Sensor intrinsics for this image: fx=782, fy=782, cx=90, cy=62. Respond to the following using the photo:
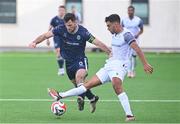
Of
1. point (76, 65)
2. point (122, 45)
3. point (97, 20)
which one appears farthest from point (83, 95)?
point (97, 20)

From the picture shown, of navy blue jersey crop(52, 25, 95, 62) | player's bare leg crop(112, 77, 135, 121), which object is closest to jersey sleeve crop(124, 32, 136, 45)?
player's bare leg crop(112, 77, 135, 121)

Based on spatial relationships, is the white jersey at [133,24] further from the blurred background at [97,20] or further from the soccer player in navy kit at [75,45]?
the blurred background at [97,20]

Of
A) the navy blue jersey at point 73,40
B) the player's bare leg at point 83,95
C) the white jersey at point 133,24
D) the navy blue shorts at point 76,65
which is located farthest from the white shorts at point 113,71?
the white jersey at point 133,24

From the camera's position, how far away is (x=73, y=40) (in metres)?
16.1

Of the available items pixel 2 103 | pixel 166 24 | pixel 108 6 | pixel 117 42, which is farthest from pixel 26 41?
pixel 117 42

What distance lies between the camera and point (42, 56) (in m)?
37.6

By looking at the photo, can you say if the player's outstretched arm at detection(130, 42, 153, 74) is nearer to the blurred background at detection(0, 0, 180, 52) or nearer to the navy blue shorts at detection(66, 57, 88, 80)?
the navy blue shorts at detection(66, 57, 88, 80)

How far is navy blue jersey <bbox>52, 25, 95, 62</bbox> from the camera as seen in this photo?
52.2ft

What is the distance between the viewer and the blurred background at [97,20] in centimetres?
4372

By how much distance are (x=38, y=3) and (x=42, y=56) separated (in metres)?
7.00

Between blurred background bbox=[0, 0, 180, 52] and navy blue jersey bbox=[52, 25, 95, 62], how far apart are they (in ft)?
89.1

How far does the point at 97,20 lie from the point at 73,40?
27.9m

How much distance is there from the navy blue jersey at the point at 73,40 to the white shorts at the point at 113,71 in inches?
47.3

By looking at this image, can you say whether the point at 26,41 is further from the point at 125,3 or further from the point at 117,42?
the point at 117,42
